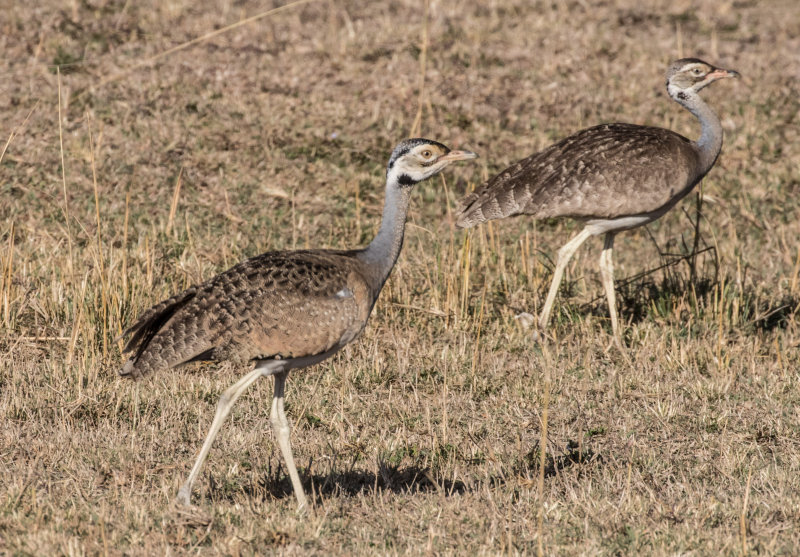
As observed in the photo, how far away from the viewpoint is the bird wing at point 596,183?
814 centimetres

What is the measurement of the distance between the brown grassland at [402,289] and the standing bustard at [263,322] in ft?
1.08

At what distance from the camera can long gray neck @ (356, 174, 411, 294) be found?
18.7ft

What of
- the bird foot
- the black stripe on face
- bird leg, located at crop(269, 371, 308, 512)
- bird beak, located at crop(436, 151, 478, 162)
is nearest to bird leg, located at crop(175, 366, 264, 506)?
the bird foot

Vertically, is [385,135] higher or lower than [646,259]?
higher

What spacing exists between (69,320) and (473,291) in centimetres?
321

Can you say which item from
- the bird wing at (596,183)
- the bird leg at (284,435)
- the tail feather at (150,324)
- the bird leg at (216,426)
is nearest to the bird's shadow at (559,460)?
the bird leg at (284,435)

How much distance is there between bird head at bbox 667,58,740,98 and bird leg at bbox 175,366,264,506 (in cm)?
520

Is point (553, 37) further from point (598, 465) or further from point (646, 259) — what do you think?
point (598, 465)

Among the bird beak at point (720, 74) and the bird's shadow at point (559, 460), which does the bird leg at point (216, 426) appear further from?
the bird beak at point (720, 74)

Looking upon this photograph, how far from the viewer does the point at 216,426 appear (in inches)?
207

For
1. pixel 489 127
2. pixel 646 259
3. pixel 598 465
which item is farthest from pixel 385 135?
pixel 598 465

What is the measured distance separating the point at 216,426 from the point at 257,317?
23.0 inches

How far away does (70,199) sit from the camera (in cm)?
1039

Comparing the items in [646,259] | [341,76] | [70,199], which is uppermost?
[341,76]
